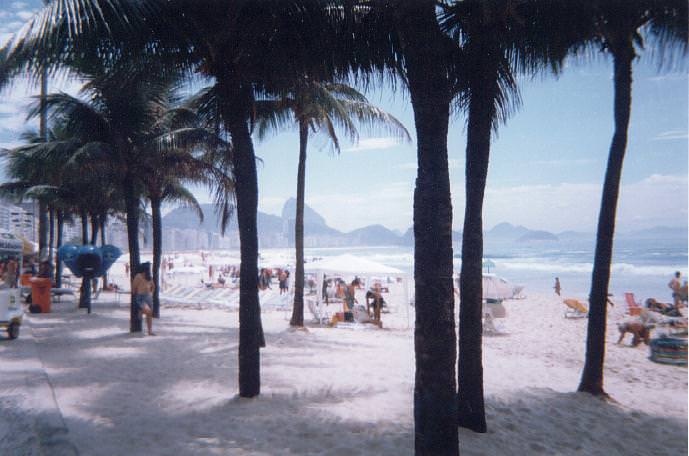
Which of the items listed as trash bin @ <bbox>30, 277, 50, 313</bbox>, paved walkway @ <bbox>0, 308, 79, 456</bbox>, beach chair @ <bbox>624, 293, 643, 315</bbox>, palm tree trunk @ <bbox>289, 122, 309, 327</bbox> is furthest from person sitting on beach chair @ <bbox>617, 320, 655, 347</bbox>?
trash bin @ <bbox>30, 277, 50, 313</bbox>

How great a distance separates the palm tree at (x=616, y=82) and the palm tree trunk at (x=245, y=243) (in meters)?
3.79

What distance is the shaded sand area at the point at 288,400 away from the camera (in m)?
3.94

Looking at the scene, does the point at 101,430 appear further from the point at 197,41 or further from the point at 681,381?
the point at 681,381

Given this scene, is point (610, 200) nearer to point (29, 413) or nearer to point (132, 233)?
point (29, 413)

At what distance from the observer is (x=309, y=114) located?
9867 millimetres

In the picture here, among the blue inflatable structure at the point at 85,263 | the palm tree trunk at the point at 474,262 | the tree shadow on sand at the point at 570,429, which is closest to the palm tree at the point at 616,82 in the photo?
the tree shadow on sand at the point at 570,429

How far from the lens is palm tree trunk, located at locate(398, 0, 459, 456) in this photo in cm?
303

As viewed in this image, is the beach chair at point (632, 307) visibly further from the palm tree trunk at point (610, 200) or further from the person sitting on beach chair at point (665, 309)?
the palm tree trunk at point (610, 200)

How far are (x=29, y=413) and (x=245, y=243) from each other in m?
2.36

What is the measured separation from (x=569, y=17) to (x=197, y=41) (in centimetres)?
363

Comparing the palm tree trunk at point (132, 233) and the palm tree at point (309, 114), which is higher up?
the palm tree at point (309, 114)

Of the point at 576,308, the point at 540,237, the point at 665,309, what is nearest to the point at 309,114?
the point at 576,308

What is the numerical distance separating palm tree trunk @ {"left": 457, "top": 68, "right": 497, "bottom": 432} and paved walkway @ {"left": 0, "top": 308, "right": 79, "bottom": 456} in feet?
10.3

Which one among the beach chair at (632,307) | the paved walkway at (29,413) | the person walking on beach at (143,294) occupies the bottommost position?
the beach chair at (632,307)
